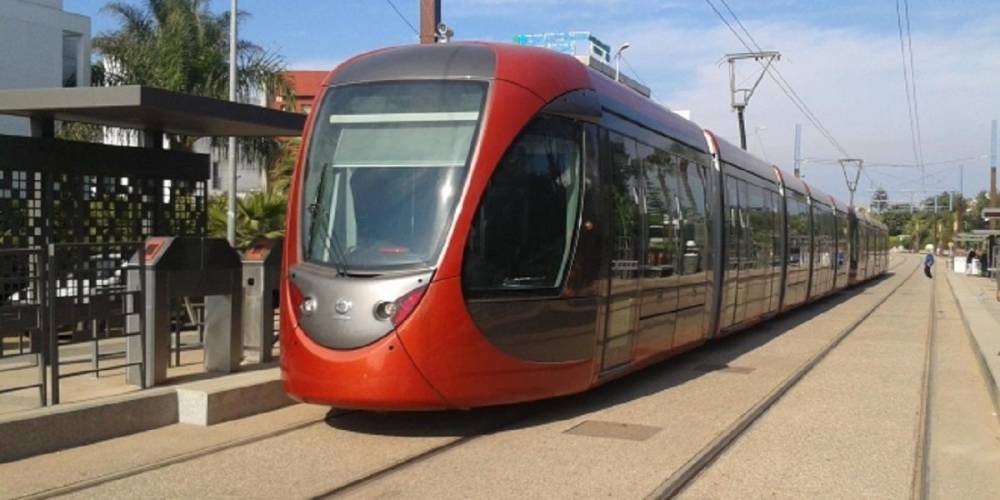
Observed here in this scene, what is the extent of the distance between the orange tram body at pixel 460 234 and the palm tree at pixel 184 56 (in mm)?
20633

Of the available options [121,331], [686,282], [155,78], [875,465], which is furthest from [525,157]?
[155,78]

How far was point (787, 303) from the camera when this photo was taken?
20125 millimetres

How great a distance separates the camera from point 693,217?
1236 cm

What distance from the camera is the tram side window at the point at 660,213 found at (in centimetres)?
1050

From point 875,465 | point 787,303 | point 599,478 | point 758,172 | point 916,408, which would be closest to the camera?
point 599,478

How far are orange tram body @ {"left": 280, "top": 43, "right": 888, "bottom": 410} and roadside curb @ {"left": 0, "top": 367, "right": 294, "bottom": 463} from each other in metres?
0.82

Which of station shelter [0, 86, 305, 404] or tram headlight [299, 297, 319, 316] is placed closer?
tram headlight [299, 297, 319, 316]

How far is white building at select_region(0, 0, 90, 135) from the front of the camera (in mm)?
32250

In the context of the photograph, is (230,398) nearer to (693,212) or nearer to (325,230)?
(325,230)

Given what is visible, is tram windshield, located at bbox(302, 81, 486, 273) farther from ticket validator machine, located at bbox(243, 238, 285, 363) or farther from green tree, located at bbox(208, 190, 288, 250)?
green tree, located at bbox(208, 190, 288, 250)

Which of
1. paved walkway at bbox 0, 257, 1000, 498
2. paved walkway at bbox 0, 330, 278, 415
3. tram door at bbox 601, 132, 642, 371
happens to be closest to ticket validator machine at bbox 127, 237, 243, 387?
paved walkway at bbox 0, 330, 278, 415

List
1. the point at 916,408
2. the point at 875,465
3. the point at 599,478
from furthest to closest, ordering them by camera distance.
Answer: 1. the point at 916,408
2. the point at 875,465
3. the point at 599,478

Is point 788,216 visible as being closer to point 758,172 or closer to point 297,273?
point 758,172

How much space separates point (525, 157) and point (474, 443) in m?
2.36
